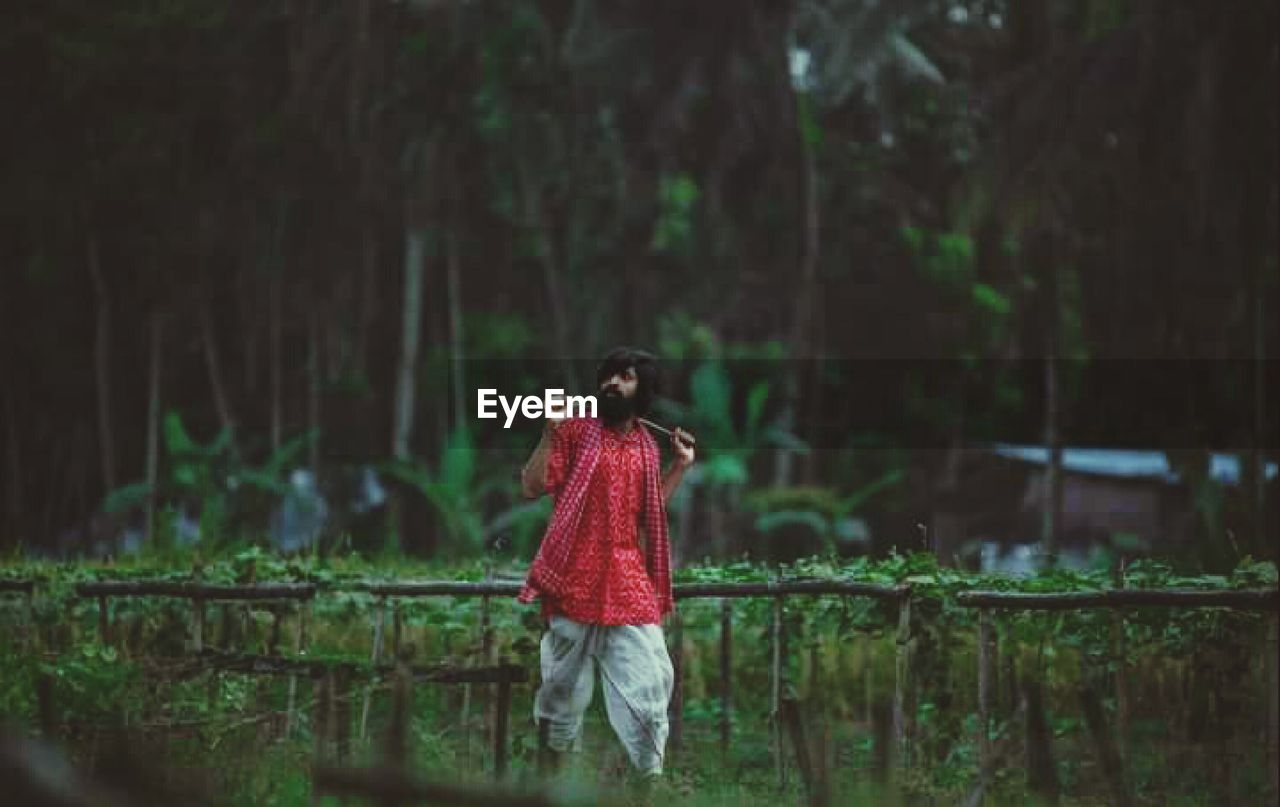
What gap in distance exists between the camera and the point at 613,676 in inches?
243

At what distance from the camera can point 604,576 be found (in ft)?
20.2

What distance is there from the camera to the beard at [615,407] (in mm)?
6148

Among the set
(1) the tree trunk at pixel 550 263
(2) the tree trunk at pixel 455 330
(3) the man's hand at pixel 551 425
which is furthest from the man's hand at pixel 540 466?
(2) the tree trunk at pixel 455 330

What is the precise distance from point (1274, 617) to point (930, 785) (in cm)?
194

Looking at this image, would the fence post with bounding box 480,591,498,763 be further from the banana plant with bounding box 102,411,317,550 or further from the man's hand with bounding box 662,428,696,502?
the banana plant with bounding box 102,411,317,550

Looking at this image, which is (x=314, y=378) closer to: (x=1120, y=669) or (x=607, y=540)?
(x=1120, y=669)

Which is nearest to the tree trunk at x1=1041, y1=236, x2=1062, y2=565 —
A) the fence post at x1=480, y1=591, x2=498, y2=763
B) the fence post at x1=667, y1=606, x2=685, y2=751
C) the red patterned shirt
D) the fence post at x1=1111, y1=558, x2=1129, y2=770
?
the fence post at x1=667, y1=606, x2=685, y2=751

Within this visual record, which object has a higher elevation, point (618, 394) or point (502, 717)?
point (618, 394)

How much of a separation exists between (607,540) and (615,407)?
0.42 meters

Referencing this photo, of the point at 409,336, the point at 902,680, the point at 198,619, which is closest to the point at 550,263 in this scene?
the point at 409,336

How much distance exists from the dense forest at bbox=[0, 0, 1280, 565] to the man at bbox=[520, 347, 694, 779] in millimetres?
17042

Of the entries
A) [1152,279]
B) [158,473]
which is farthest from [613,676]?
[158,473]

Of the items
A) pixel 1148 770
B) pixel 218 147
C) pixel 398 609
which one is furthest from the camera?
pixel 218 147

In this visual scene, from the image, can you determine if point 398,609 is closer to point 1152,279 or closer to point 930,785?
point 930,785
